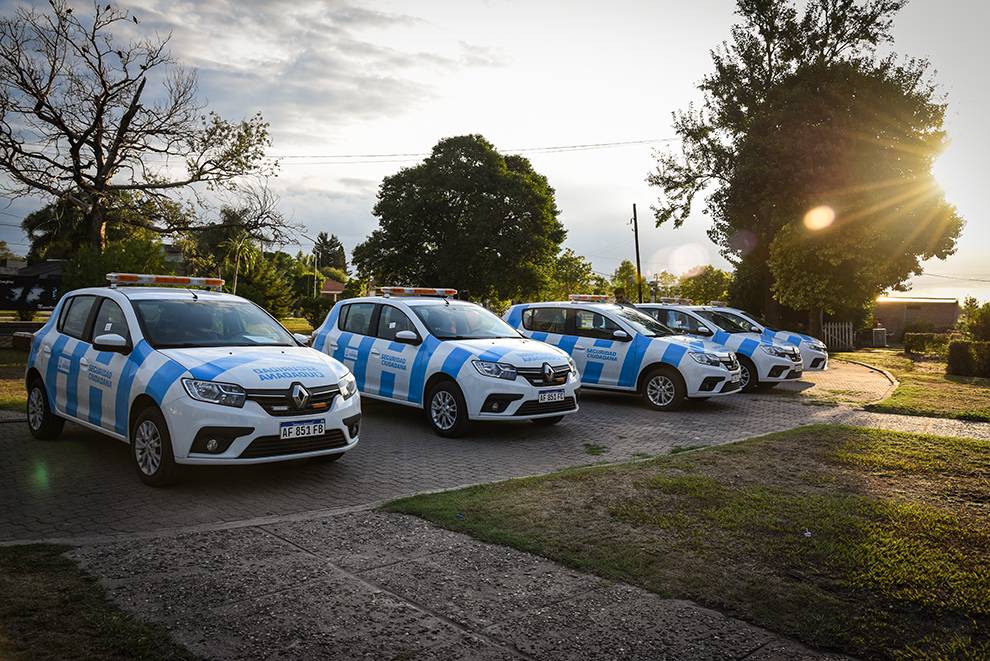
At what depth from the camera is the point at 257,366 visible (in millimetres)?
6160

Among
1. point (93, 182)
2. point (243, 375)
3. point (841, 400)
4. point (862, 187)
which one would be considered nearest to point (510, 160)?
point (862, 187)

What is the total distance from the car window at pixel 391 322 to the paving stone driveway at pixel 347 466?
1216 mm

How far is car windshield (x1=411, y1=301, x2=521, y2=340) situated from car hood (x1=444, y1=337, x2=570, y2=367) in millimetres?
254

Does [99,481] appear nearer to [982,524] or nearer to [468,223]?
[982,524]

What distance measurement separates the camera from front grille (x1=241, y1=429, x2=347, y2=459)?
5.86 metres

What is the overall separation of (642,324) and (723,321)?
387 cm

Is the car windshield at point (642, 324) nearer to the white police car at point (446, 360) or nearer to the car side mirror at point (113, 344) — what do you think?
the white police car at point (446, 360)

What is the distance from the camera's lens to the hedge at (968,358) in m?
17.3

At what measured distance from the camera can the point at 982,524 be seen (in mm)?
5090

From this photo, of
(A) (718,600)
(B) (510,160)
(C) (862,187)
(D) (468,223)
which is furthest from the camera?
(B) (510,160)

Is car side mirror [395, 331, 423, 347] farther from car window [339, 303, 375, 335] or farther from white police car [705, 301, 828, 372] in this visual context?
white police car [705, 301, 828, 372]

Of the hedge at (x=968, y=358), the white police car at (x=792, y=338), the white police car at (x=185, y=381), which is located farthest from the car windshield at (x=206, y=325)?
the hedge at (x=968, y=358)

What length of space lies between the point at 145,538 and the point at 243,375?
161 cm

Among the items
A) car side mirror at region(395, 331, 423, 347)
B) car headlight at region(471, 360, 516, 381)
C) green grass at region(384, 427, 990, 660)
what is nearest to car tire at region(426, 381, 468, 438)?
car headlight at region(471, 360, 516, 381)
